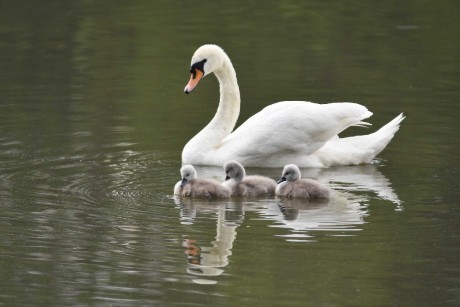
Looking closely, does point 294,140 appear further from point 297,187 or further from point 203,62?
point 297,187

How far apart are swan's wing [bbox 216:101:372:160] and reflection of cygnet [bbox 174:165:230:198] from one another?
5.68ft

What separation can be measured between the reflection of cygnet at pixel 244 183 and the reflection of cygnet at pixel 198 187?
0.10 meters

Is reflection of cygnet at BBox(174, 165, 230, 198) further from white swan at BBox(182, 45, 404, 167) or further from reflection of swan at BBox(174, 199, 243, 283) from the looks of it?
white swan at BBox(182, 45, 404, 167)

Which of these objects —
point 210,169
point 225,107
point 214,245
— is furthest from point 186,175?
point 225,107

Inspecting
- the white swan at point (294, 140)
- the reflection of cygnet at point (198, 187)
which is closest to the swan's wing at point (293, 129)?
the white swan at point (294, 140)

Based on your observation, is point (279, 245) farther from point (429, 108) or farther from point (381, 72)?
point (381, 72)

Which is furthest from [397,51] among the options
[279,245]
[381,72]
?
[279,245]

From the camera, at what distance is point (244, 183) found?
12.3 metres

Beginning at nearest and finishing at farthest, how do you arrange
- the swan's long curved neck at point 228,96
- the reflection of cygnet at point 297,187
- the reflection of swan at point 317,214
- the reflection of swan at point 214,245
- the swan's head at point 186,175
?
the reflection of swan at point 214,245 → the reflection of swan at point 317,214 → the reflection of cygnet at point 297,187 → the swan's head at point 186,175 → the swan's long curved neck at point 228,96

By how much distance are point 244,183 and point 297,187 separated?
501 mm

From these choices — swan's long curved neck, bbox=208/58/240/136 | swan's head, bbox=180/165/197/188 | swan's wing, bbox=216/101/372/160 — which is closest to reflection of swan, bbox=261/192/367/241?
swan's head, bbox=180/165/197/188

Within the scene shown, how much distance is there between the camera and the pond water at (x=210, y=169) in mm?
9492

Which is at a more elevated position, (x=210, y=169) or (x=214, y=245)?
(x=214, y=245)

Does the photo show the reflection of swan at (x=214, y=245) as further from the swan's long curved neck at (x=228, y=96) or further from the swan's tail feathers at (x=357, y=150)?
the swan's long curved neck at (x=228, y=96)
